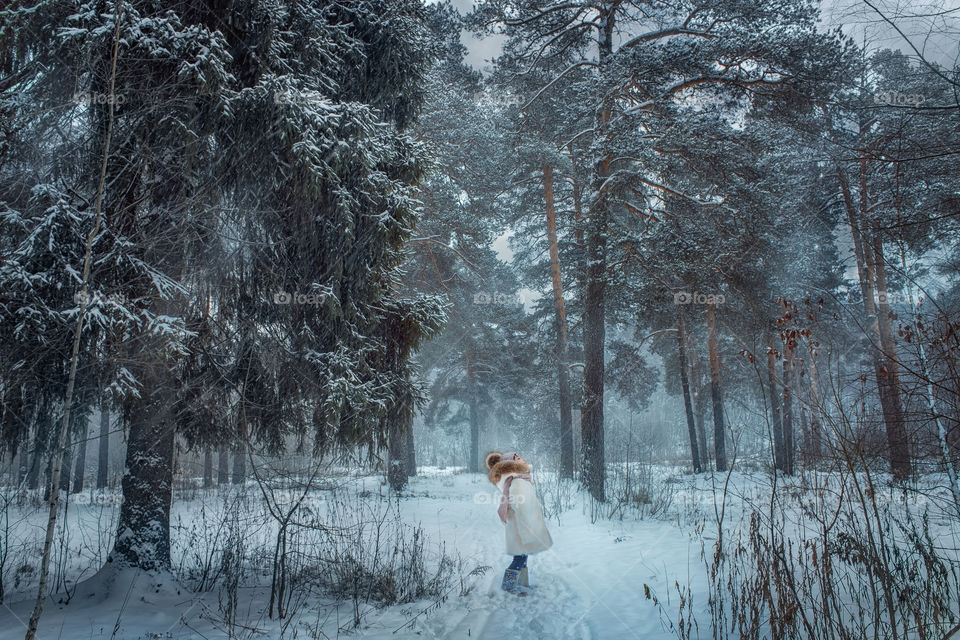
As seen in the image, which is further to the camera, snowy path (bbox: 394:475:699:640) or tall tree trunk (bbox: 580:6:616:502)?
tall tree trunk (bbox: 580:6:616:502)

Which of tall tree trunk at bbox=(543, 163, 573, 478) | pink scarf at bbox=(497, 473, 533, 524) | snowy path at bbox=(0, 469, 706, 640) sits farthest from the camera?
tall tree trunk at bbox=(543, 163, 573, 478)

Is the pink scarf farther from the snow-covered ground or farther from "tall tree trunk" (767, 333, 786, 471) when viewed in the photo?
"tall tree trunk" (767, 333, 786, 471)

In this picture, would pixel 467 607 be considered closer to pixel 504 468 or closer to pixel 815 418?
pixel 504 468

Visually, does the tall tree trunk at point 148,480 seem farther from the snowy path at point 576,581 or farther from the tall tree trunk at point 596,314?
the tall tree trunk at point 596,314

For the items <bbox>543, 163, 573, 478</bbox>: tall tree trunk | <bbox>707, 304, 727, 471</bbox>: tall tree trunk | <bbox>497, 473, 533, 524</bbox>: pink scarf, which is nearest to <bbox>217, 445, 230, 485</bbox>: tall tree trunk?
<bbox>497, 473, 533, 524</bbox>: pink scarf

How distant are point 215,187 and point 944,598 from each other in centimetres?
698

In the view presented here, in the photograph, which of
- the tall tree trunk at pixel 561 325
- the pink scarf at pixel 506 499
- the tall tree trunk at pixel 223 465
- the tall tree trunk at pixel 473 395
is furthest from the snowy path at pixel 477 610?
the tall tree trunk at pixel 473 395

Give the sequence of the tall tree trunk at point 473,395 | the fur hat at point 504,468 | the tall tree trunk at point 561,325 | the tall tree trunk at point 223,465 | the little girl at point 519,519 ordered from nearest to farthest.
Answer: the little girl at point 519,519, the fur hat at point 504,468, the tall tree trunk at point 223,465, the tall tree trunk at point 561,325, the tall tree trunk at point 473,395

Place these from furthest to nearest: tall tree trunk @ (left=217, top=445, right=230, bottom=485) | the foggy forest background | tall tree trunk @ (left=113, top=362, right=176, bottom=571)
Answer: tall tree trunk @ (left=217, top=445, right=230, bottom=485) → tall tree trunk @ (left=113, top=362, right=176, bottom=571) → the foggy forest background

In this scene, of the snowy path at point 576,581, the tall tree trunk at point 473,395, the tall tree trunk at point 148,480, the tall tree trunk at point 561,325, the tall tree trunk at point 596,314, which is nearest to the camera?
the snowy path at point 576,581

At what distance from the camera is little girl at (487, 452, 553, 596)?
16.4 ft

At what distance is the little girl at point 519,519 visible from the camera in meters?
5.00

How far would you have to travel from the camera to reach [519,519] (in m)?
5.12

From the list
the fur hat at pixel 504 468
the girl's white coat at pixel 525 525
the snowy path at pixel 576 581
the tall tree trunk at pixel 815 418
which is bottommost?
the snowy path at pixel 576 581
